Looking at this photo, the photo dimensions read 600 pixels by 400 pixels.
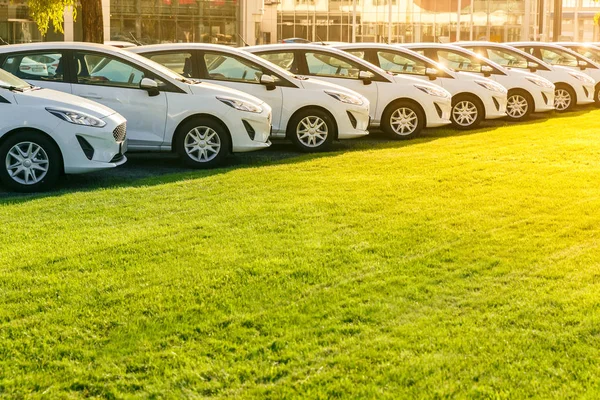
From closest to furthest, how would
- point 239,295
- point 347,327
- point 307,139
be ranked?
point 347,327 → point 239,295 → point 307,139

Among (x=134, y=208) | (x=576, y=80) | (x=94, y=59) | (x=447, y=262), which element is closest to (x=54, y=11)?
(x=94, y=59)

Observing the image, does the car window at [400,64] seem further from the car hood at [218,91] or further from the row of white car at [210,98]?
the car hood at [218,91]

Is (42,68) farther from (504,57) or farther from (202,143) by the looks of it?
(504,57)

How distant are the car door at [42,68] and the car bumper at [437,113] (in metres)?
6.19

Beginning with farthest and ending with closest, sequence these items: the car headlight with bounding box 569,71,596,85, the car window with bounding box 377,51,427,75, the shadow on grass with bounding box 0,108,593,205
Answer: the car headlight with bounding box 569,71,596,85
the car window with bounding box 377,51,427,75
the shadow on grass with bounding box 0,108,593,205

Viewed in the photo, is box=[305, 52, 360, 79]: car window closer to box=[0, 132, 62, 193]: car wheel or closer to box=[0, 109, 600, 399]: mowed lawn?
box=[0, 109, 600, 399]: mowed lawn

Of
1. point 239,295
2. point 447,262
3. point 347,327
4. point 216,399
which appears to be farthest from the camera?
point 447,262

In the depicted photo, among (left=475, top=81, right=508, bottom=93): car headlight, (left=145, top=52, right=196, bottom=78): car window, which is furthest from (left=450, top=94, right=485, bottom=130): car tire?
(left=145, top=52, right=196, bottom=78): car window

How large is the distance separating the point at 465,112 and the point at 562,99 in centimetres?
493

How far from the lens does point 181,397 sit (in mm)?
4312

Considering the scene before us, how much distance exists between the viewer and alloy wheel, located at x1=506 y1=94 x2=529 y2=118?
1889 centimetres

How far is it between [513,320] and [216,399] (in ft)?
6.19

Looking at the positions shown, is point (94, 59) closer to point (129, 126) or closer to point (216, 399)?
point (129, 126)

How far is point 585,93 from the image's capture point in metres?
21.2
